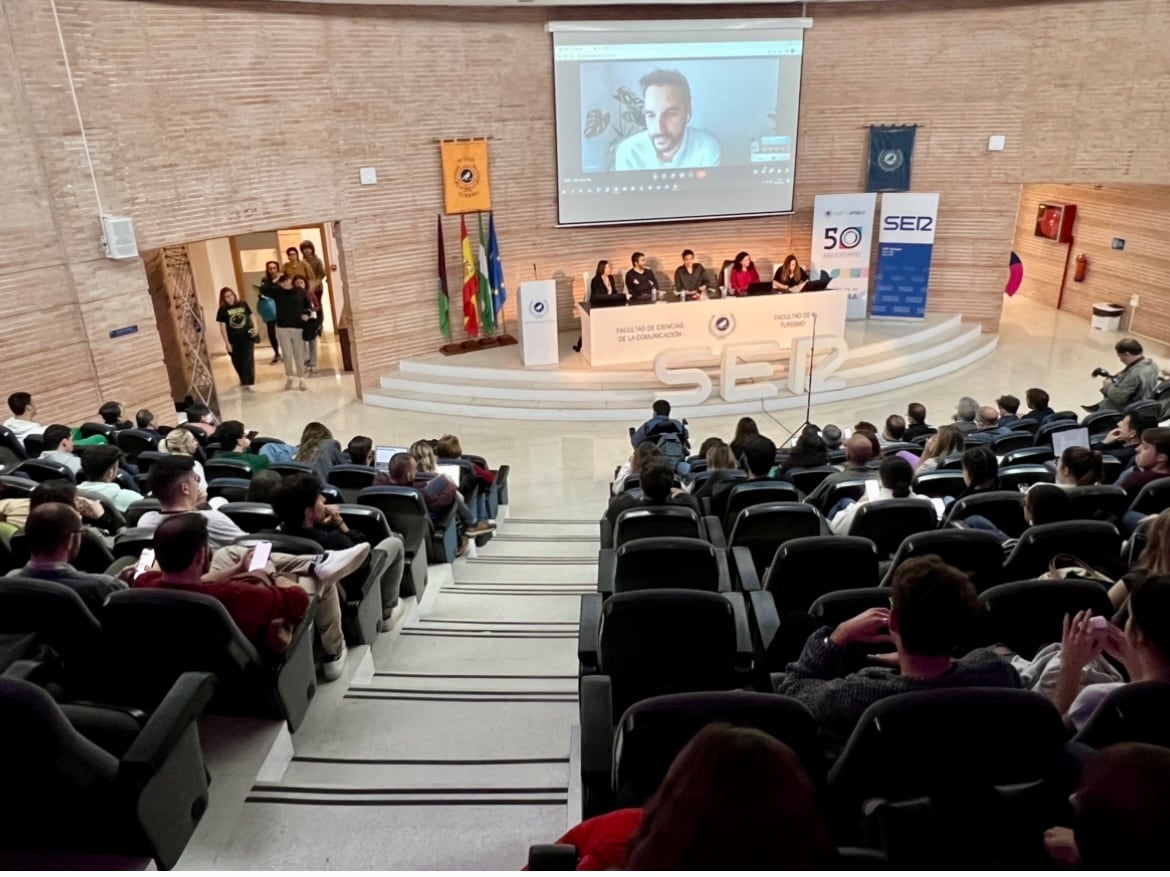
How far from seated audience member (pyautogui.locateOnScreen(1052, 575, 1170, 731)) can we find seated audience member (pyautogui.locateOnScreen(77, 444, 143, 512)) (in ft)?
16.0

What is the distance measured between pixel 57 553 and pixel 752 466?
3.78 meters

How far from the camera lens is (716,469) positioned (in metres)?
5.62

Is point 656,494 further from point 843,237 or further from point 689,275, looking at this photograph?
point 843,237

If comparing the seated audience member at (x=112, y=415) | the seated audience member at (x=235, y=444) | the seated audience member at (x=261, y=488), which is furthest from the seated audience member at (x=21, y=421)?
the seated audience member at (x=261, y=488)

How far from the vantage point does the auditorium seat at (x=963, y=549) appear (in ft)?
11.3

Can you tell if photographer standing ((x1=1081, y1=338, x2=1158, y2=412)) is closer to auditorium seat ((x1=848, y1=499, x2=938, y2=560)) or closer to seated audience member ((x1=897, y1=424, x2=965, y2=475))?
seated audience member ((x1=897, y1=424, x2=965, y2=475))

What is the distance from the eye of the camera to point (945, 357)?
11.9m

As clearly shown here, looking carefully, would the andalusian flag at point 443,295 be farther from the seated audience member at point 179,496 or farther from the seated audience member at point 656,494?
the seated audience member at point 179,496

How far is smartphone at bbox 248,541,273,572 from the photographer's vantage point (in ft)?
10.3

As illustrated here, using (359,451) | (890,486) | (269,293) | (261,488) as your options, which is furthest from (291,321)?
(890,486)

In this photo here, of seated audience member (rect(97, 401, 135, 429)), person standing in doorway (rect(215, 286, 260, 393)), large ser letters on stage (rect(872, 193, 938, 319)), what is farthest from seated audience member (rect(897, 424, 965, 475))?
person standing in doorway (rect(215, 286, 260, 393))

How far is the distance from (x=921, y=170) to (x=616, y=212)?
489 cm

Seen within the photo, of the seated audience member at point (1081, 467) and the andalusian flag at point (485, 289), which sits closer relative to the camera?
the seated audience member at point (1081, 467)

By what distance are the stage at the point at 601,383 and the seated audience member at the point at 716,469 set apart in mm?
4571
